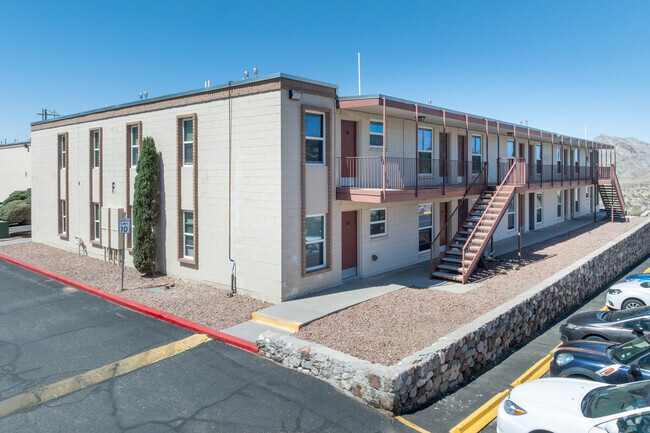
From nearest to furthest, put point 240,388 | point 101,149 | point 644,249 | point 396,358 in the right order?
1. point 240,388
2. point 396,358
3. point 101,149
4. point 644,249

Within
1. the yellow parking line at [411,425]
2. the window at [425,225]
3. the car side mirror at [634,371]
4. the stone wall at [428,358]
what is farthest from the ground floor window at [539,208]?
the yellow parking line at [411,425]

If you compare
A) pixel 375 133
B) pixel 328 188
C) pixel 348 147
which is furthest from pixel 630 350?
pixel 375 133

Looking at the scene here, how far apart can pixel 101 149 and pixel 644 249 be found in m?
26.9

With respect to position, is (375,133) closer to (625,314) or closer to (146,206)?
(146,206)

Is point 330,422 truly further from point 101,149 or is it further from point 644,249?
point 644,249

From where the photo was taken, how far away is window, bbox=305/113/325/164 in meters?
13.1

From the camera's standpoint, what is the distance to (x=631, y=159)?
419ft

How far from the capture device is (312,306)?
11.7m

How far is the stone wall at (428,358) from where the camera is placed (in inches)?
278

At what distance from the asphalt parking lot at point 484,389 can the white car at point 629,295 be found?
2.83 metres

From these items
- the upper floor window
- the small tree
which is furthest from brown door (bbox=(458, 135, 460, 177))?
the upper floor window

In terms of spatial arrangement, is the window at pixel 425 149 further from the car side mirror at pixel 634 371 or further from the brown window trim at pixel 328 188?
the car side mirror at pixel 634 371

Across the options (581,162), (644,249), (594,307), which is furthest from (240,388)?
(581,162)

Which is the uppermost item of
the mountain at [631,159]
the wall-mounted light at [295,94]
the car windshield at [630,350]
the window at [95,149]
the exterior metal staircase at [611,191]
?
the mountain at [631,159]
